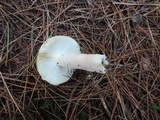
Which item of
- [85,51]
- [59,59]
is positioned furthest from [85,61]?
[85,51]

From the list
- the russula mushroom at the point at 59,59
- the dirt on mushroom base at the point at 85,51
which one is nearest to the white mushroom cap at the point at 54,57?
the russula mushroom at the point at 59,59

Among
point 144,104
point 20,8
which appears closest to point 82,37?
point 20,8

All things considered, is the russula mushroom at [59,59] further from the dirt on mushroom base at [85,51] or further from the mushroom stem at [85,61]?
the dirt on mushroom base at [85,51]

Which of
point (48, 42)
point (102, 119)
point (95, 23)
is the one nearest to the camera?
point (48, 42)

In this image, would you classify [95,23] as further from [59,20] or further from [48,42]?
[48,42]

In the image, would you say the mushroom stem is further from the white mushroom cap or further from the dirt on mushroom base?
the dirt on mushroom base

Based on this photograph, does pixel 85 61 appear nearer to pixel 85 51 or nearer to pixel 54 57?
pixel 54 57
